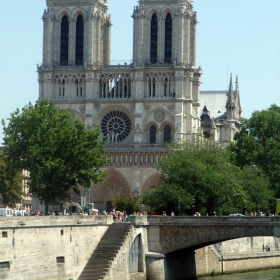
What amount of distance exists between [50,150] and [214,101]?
2629 inches

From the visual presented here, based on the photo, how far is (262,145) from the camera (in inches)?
4321

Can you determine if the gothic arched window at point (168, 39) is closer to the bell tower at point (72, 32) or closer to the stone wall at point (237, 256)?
the bell tower at point (72, 32)

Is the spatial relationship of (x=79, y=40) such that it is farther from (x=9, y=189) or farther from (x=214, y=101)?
(x=9, y=189)

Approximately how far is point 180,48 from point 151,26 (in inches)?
175

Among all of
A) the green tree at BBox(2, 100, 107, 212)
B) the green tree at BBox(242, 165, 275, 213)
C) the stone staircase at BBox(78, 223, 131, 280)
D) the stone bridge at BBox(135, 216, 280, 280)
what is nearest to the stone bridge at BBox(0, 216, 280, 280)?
the stone bridge at BBox(135, 216, 280, 280)

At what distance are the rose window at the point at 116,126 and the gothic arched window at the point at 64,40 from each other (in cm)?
731

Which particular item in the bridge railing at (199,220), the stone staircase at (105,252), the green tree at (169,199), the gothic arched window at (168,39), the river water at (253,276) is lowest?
the river water at (253,276)

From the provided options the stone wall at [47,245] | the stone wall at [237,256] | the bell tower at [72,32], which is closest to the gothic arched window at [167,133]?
the bell tower at [72,32]

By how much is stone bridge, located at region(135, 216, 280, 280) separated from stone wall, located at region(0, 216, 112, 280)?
3937 mm

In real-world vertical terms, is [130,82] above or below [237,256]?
above

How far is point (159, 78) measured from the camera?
119 metres

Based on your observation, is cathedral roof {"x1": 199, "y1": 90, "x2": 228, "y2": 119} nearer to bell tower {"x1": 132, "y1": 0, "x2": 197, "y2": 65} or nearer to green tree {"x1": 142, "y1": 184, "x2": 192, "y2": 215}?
bell tower {"x1": 132, "y1": 0, "x2": 197, "y2": 65}

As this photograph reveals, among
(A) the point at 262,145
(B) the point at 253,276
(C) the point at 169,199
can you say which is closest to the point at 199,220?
(B) the point at 253,276

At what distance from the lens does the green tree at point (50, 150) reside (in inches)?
3051
